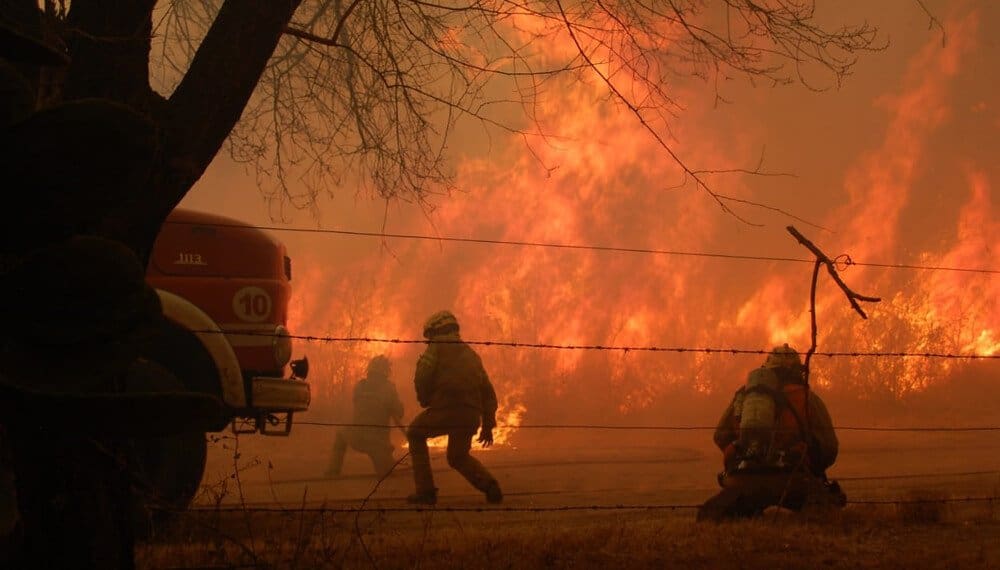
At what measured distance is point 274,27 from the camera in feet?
12.9

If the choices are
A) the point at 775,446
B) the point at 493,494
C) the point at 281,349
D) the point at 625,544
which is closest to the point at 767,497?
the point at 775,446

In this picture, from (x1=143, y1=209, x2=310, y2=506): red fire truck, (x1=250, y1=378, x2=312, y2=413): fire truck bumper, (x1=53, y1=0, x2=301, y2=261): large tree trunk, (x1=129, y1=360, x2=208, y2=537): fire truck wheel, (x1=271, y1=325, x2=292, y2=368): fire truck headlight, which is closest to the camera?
(x1=53, y1=0, x2=301, y2=261): large tree trunk

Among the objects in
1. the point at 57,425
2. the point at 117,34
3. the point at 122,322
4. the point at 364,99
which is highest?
the point at 364,99

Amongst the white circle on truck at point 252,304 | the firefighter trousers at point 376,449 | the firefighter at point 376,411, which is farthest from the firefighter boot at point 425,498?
the firefighter at point 376,411

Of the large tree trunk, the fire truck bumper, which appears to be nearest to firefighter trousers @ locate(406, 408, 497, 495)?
the fire truck bumper

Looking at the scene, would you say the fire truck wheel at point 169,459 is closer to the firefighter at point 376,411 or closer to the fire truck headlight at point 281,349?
the fire truck headlight at point 281,349

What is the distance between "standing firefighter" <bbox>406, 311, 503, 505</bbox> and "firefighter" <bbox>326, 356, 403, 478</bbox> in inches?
133

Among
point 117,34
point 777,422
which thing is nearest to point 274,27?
point 117,34

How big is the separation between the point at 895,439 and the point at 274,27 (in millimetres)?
21060

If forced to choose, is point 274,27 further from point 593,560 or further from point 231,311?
point 231,311

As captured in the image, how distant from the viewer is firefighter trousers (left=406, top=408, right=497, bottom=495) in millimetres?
9258

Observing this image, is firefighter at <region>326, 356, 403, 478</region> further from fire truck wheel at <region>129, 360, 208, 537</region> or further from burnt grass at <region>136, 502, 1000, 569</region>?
fire truck wheel at <region>129, 360, 208, 537</region>

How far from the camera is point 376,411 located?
42.2ft

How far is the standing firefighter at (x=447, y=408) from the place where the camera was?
9.28 meters
